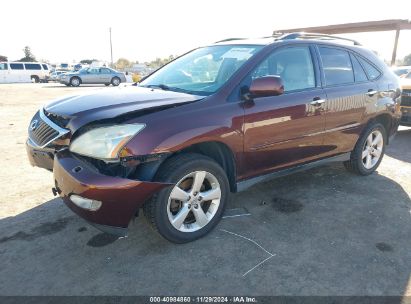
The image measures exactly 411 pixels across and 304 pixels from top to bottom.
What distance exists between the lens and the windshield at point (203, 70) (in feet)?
11.2

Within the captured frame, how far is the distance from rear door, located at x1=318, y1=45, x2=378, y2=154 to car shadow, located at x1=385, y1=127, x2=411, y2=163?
6.59 ft

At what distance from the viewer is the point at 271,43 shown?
3.64 metres

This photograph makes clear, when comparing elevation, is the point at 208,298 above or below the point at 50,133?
below

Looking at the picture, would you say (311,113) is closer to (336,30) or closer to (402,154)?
(402,154)

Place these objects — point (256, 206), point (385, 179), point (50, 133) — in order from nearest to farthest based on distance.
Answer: point (50, 133), point (256, 206), point (385, 179)

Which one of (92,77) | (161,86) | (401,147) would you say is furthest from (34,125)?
(92,77)

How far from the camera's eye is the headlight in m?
2.63

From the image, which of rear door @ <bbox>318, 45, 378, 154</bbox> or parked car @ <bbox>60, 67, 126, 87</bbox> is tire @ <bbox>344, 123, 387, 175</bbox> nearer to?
rear door @ <bbox>318, 45, 378, 154</bbox>

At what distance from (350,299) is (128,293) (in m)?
1.56

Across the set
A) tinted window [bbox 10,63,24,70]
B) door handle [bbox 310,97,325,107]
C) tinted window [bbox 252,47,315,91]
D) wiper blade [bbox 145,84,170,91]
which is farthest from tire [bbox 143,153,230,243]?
tinted window [bbox 10,63,24,70]

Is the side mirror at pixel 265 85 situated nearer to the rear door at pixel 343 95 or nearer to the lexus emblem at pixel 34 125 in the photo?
the rear door at pixel 343 95

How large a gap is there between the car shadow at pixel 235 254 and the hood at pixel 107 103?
1.10 m

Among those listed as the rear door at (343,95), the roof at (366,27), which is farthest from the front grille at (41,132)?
the roof at (366,27)

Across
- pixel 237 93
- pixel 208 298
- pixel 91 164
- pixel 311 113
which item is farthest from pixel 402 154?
pixel 91 164
